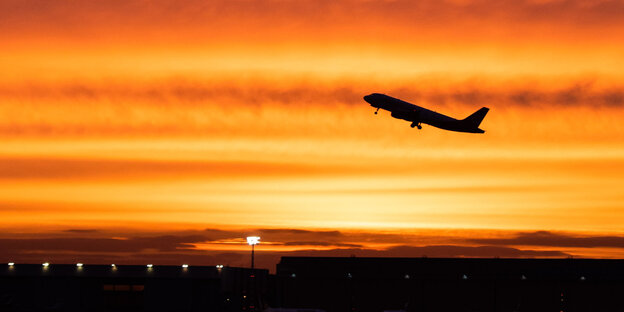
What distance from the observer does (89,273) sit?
134875 millimetres

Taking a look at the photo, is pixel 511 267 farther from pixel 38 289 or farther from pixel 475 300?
pixel 38 289

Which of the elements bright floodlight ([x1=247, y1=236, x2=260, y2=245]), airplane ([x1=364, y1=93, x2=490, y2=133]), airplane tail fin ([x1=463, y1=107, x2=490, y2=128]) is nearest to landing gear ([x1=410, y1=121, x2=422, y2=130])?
airplane ([x1=364, y1=93, x2=490, y2=133])

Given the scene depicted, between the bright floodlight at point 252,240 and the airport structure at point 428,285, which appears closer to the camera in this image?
the bright floodlight at point 252,240

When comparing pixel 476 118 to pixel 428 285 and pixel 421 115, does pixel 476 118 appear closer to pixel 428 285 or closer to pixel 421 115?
pixel 421 115

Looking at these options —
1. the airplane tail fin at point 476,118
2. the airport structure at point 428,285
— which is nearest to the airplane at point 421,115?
the airplane tail fin at point 476,118

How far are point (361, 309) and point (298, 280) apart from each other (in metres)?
14.3

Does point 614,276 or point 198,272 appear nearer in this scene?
point 198,272

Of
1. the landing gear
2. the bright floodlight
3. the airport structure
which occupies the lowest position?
the airport structure

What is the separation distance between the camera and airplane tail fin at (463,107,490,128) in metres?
167

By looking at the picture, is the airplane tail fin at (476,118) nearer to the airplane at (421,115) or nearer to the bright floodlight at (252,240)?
the airplane at (421,115)

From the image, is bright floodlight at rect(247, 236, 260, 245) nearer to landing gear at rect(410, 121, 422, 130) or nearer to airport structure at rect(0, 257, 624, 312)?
airport structure at rect(0, 257, 624, 312)

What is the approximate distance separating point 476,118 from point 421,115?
17191 mm

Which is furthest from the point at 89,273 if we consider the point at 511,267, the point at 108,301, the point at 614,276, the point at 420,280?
the point at 614,276

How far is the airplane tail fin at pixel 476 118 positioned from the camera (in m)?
Answer: 167
